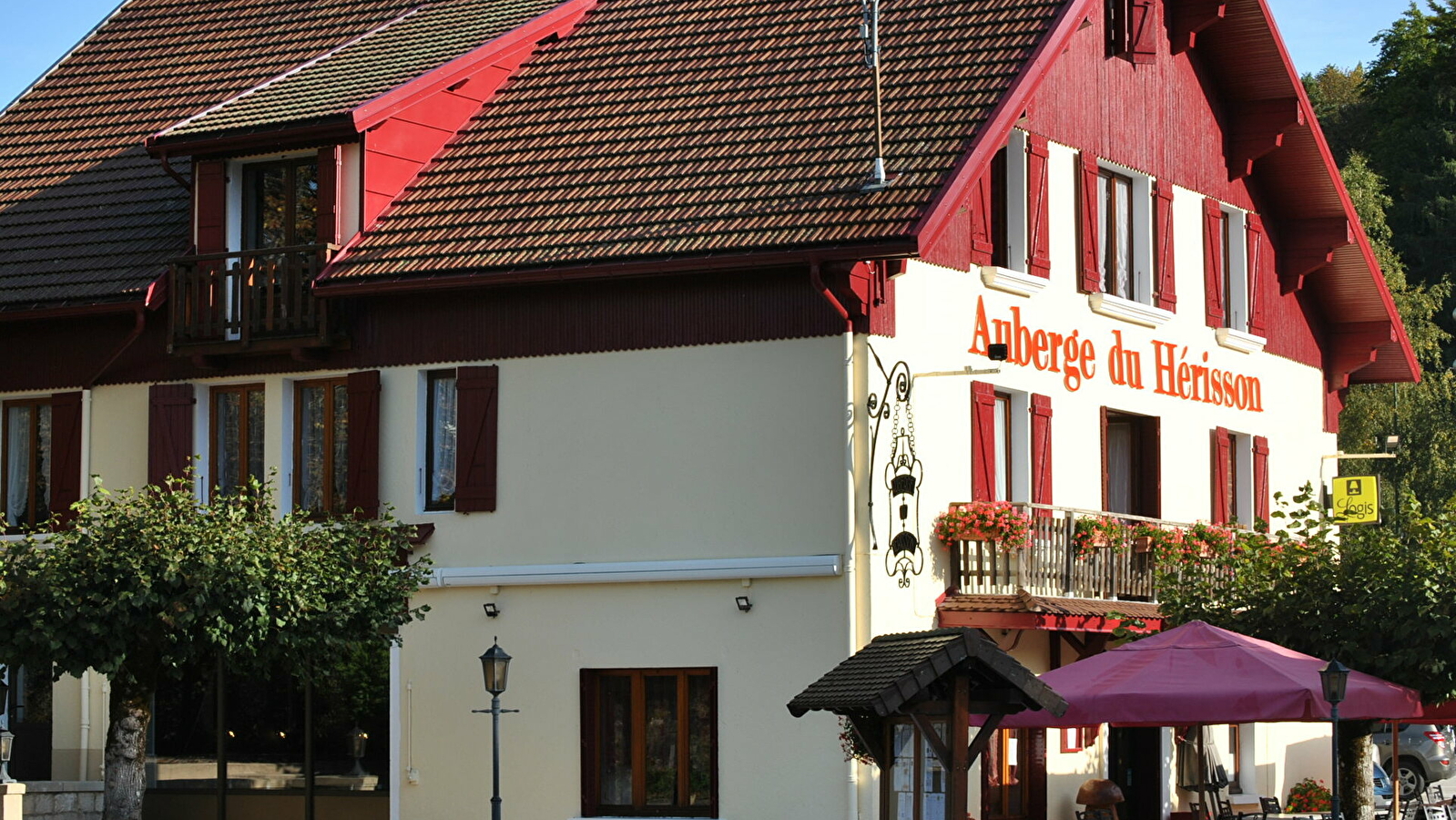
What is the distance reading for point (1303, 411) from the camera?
30.7 metres

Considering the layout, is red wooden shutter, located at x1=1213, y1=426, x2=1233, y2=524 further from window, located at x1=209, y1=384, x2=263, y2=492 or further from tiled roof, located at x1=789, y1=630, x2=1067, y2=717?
tiled roof, located at x1=789, y1=630, x2=1067, y2=717

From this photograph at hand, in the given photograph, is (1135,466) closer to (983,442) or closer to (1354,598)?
(983,442)

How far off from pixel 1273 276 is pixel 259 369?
13.0 m

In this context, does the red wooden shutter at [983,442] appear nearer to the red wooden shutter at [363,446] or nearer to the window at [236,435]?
the red wooden shutter at [363,446]

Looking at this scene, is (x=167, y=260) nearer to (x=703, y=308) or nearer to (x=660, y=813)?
(x=703, y=308)

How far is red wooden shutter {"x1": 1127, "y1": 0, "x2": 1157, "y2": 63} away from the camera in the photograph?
2667 cm

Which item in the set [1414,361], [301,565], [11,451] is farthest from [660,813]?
[1414,361]

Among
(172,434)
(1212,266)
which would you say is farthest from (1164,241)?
(172,434)

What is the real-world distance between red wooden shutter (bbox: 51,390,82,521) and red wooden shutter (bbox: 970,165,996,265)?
9.84 meters

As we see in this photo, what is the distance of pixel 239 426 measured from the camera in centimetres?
2498

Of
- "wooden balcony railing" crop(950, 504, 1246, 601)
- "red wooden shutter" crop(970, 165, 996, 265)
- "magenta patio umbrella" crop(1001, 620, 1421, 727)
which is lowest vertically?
"magenta patio umbrella" crop(1001, 620, 1421, 727)

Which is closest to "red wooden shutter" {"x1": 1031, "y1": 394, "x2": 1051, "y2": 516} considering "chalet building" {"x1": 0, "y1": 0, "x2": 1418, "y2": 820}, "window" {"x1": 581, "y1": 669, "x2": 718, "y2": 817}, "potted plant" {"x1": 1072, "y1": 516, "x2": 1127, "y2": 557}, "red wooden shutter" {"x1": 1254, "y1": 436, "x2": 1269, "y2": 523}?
"chalet building" {"x1": 0, "y1": 0, "x2": 1418, "y2": 820}

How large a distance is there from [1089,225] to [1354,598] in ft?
21.0

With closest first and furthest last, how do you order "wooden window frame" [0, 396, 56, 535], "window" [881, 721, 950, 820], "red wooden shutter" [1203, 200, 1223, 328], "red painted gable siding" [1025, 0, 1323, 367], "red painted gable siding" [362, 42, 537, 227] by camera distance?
"window" [881, 721, 950, 820] < "red painted gable siding" [362, 42, 537, 227] < "red painted gable siding" [1025, 0, 1323, 367] < "wooden window frame" [0, 396, 56, 535] < "red wooden shutter" [1203, 200, 1223, 328]
